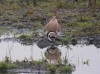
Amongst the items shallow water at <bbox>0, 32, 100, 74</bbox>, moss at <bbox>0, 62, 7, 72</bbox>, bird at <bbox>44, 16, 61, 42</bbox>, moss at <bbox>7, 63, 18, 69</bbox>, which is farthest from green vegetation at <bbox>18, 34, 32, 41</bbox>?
moss at <bbox>0, 62, 7, 72</bbox>

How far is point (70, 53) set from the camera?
12.6 meters

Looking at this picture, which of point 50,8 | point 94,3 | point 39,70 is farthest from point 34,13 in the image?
point 39,70

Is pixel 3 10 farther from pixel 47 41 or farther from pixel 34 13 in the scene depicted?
pixel 47 41

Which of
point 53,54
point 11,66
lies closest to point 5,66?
point 11,66

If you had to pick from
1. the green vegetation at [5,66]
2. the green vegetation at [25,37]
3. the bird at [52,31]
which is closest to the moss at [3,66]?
the green vegetation at [5,66]

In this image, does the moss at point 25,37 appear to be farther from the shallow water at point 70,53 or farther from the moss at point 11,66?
the moss at point 11,66

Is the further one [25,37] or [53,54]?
[25,37]

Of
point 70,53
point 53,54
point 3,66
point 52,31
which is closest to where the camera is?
point 3,66

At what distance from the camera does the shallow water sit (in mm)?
11023

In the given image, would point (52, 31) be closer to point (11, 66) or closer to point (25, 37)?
point (25, 37)

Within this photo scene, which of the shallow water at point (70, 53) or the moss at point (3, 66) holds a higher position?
the shallow water at point (70, 53)

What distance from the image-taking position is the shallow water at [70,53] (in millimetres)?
11023

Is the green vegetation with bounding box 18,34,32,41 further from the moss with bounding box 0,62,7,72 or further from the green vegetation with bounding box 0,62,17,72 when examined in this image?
the moss with bounding box 0,62,7,72

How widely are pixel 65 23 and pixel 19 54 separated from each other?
5.39 m
